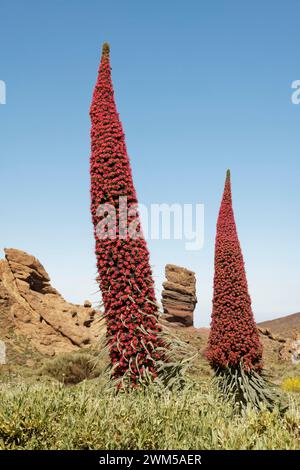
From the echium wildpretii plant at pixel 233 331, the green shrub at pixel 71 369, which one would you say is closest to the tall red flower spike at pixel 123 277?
the echium wildpretii plant at pixel 233 331

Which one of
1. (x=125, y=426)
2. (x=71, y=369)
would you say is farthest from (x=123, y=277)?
(x=71, y=369)

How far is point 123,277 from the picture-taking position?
6.71 meters

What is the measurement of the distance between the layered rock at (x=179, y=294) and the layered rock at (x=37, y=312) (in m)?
10.0

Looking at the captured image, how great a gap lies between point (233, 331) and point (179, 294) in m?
34.0

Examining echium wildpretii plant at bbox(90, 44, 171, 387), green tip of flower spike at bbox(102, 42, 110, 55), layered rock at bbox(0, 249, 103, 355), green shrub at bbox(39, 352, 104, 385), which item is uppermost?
green tip of flower spike at bbox(102, 42, 110, 55)

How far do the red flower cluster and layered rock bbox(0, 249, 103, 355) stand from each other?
2141 cm

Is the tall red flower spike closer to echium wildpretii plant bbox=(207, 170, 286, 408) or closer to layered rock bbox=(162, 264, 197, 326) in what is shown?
echium wildpretii plant bbox=(207, 170, 286, 408)

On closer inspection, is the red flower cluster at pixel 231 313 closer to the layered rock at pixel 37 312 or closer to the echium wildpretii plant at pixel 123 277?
the echium wildpretii plant at pixel 123 277

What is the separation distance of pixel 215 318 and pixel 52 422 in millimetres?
5008

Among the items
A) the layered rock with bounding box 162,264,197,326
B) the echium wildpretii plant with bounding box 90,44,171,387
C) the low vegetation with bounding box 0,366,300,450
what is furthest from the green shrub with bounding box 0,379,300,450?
the layered rock with bounding box 162,264,197,326

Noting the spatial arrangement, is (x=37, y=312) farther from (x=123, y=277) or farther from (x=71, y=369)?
(x=123, y=277)

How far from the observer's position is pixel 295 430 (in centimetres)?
543

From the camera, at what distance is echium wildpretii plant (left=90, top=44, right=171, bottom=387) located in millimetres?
6664
